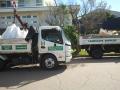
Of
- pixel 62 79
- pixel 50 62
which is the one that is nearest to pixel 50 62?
pixel 50 62

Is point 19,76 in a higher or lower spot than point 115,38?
lower

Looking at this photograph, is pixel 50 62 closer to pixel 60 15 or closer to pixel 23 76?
pixel 23 76

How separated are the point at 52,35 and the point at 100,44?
6.92 metres

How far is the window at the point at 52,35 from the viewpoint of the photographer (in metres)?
17.6

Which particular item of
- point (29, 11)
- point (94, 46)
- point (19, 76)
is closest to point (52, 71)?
point (19, 76)

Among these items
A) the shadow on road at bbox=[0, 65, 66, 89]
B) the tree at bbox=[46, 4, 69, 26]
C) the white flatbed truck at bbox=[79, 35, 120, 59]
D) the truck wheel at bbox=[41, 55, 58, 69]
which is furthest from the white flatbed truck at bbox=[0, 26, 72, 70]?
the tree at bbox=[46, 4, 69, 26]

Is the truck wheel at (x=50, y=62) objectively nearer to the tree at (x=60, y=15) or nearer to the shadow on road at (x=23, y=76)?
the shadow on road at (x=23, y=76)

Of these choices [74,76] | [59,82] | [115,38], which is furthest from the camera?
[115,38]

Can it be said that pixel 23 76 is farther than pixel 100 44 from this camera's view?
No

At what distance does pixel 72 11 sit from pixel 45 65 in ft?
78.2

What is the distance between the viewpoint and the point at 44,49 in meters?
17.6

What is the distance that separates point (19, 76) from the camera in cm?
1596

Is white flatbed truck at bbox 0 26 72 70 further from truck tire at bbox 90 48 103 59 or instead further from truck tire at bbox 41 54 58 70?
truck tire at bbox 90 48 103 59

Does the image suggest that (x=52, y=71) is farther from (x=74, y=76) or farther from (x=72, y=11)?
(x=72, y=11)
